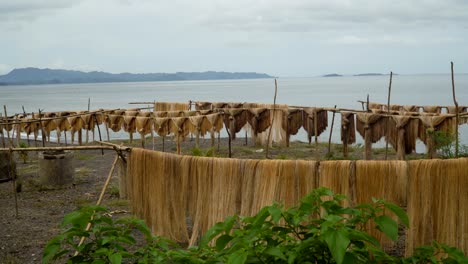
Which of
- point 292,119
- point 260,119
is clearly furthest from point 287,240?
point 260,119

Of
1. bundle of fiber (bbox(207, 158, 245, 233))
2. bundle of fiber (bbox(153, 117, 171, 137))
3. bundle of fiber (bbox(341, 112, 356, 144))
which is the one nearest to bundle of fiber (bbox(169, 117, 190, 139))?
bundle of fiber (bbox(153, 117, 171, 137))

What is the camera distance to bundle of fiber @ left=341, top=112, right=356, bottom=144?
1958cm

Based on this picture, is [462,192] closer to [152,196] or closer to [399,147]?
[152,196]

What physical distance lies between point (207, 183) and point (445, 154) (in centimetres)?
921

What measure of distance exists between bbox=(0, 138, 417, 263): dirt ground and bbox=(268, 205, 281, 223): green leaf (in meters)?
7.51

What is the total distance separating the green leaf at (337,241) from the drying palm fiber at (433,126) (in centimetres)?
1290

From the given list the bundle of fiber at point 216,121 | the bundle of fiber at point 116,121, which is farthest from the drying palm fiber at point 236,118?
the bundle of fiber at point 116,121

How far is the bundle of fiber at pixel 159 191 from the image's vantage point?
9211 millimetres

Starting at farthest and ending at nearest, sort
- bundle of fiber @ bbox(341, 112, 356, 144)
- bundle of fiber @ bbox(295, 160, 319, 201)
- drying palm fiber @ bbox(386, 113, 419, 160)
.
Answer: bundle of fiber @ bbox(341, 112, 356, 144)
drying palm fiber @ bbox(386, 113, 419, 160)
bundle of fiber @ bbox(295, 160, 319, 201)

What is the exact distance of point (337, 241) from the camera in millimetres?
3357

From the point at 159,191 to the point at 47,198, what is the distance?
7164mm

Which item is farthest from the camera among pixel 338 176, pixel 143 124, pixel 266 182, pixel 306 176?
pixel 143 124

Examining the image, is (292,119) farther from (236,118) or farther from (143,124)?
(143,124)

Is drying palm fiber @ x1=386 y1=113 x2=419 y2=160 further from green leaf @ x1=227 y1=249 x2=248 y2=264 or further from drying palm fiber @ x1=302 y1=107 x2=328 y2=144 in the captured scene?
green leaf @ x1=227 y1=249 x2=248 y2=264
